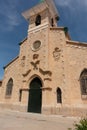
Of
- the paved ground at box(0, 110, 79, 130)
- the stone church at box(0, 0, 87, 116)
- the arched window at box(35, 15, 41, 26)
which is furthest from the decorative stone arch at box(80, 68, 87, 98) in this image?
the arched window at box(35, 15, 41, 26)

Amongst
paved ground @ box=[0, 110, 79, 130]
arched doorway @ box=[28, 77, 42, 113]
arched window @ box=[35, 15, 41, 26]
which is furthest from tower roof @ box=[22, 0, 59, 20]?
paved ground @ box=[0, 110, 79, 130]

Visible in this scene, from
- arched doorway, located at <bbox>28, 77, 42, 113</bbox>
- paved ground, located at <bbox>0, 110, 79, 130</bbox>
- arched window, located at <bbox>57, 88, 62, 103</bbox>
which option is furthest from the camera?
arched doorway, located at <bbox>28, 77, 42, 113</bbox>

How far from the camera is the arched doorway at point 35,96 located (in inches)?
547

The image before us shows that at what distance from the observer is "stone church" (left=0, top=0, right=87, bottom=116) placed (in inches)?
491

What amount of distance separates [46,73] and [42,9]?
9646 mm

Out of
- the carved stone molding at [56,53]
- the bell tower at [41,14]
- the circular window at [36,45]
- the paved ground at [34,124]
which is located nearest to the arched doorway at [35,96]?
the carved stone molding at [56,53]

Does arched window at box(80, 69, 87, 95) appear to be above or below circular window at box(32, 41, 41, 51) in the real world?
below

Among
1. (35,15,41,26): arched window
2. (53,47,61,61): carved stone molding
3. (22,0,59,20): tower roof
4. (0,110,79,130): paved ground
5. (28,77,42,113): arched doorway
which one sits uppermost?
→ (22,0,59,20): tower roof

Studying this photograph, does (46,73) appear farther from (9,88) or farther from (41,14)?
(41,14)

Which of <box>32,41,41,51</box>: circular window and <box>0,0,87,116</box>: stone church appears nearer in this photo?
<box>0,0,87,116</box>: stone church

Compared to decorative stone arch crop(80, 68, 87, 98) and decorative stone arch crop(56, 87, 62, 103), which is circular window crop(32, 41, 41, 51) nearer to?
decorative stone arch crop(56, 87, 62, 103)

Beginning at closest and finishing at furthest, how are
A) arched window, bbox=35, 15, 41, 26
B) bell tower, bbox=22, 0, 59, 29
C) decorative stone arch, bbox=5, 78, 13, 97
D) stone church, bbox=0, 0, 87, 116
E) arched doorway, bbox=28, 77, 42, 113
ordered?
stone church, bbox=0, 0, 87, 116 → arched doorway, bbox=28, 77, 42, 113 → decorative stone arch, bbox=5, 78, 13, 97 → bell tower, bbox=22, 0, 59, 29 → arched window, bbox=35, 15, 41, 26

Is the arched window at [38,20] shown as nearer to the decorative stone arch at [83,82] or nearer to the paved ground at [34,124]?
the decorative stone arch at [83,82]

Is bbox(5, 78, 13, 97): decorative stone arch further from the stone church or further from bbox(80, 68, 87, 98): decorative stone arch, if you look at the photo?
bbox(80, 68, 87, 98): decorative stone arch
